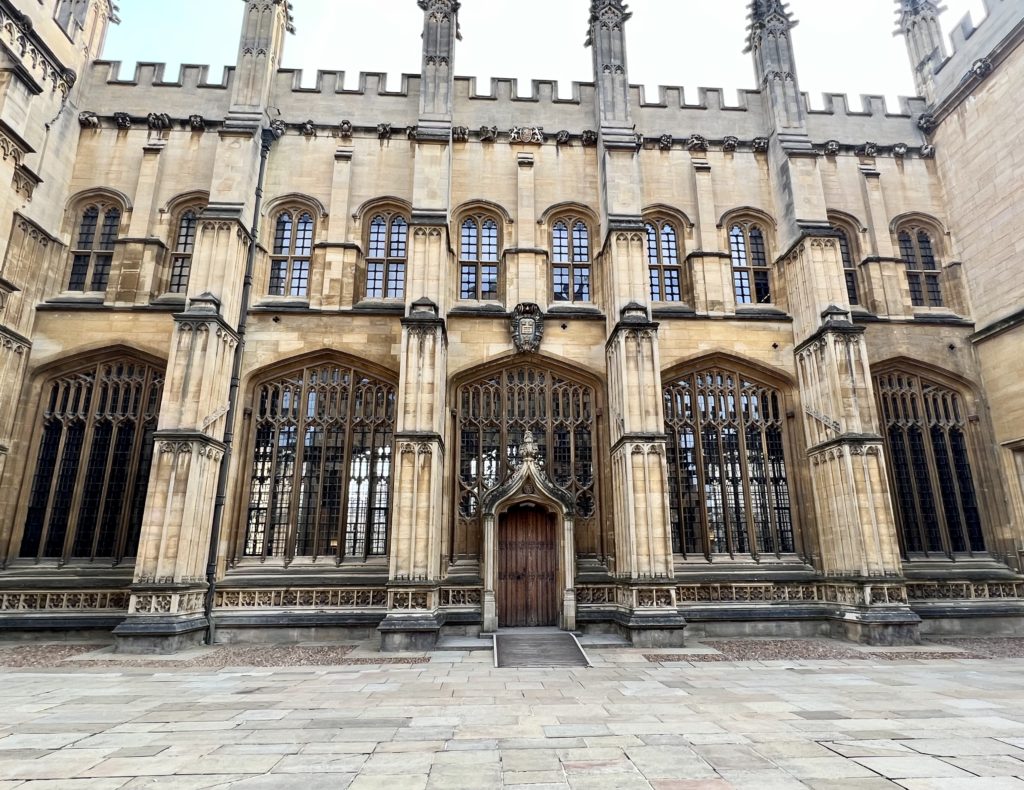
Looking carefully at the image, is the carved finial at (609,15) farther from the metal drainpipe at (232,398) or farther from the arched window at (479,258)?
the metal drainpipe at (232,398)

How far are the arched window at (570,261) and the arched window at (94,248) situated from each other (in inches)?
500

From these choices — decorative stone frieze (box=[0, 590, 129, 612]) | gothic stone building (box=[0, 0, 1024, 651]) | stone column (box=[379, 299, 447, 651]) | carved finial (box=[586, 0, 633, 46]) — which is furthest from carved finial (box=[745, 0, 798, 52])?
decorative stone frieze (box=[0, 590, 129, 612])

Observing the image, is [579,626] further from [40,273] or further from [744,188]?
[40,273]

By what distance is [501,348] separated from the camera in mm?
16078

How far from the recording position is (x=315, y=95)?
60.7 ft

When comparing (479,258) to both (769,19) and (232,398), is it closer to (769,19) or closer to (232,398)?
(232,398)

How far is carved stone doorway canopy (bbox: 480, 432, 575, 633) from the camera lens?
548 inches

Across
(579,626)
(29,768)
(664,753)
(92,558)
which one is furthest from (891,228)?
(92,558)

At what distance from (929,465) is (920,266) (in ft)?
20.8

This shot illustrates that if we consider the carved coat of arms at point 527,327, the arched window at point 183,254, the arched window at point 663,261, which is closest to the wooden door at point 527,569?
the carved coat of arms at point 527,327

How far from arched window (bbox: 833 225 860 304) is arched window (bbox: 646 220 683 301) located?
492 centimetres

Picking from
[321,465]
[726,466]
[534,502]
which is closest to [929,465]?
[726,466]

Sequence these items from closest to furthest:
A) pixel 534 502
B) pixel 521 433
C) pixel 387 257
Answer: pixel 534 502 < pixel 521 433 < pixel 387 257

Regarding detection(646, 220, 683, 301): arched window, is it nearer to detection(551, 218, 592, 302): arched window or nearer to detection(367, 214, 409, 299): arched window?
detection(551, 218, 592, 302): arched window
